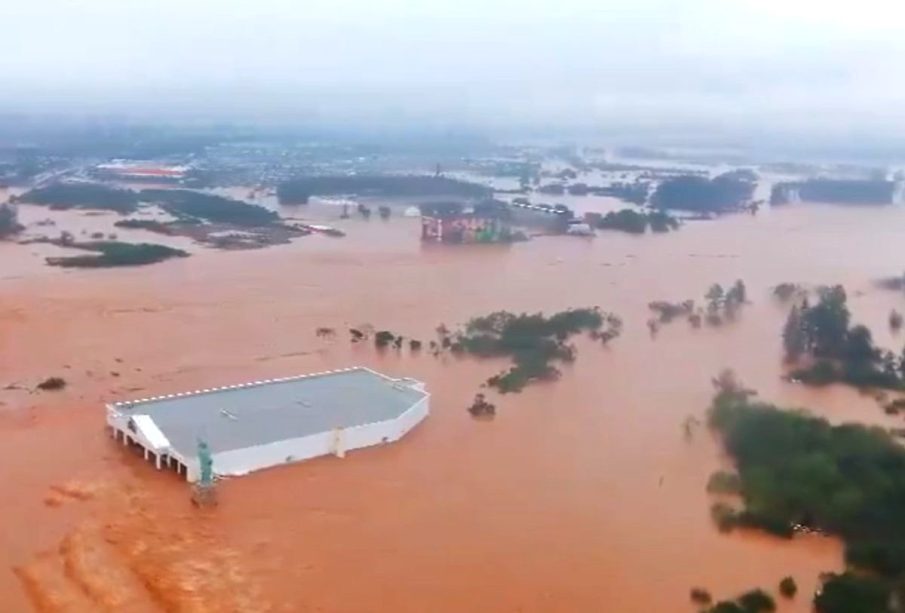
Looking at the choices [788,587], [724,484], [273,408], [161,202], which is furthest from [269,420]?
[161,202]

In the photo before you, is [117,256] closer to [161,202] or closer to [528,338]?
[528,338]

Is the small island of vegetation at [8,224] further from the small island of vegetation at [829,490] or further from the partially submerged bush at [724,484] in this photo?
the partially submerged bush at [724,484]

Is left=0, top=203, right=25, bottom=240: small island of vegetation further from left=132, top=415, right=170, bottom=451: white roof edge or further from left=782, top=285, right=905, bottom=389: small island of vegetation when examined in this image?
left=782, top=285, right=905, bottom=389: small island of vegetation

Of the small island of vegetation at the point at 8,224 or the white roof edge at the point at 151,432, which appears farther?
the small island of vegetation at the point at 8,224

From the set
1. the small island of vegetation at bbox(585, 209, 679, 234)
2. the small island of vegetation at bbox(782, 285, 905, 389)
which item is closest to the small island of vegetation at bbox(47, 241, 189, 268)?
the small island of vegetation at bbox(585, 209, 679, 234)

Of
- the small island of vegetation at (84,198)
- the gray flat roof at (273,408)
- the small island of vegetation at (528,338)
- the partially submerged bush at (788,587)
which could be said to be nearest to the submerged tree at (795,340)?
the small island of vegetation at (528,338)

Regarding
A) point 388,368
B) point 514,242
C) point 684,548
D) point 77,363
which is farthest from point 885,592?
point 514,242
